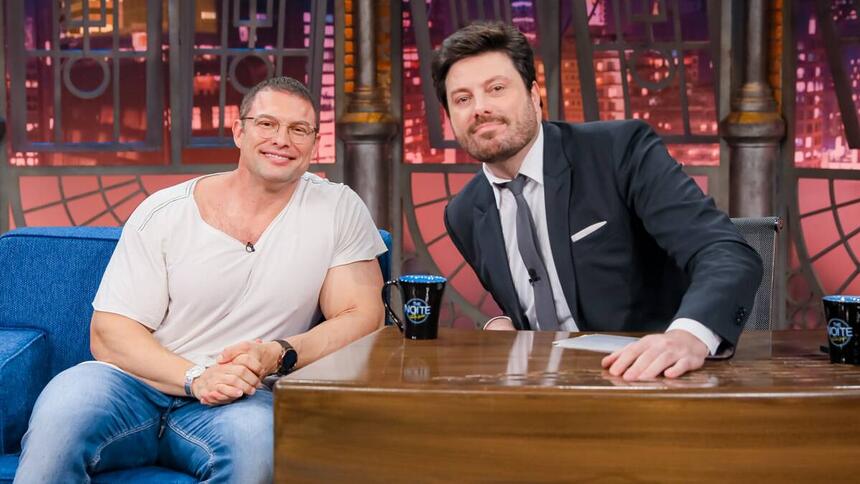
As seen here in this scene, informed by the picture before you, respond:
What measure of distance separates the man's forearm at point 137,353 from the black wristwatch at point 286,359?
0.20 meters

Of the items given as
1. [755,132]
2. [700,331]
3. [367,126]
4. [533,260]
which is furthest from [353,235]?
[755,132]

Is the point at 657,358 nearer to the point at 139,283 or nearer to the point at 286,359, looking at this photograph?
the point at 286,359

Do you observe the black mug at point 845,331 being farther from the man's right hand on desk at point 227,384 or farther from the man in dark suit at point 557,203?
the man's right hand on desk at point 227,384

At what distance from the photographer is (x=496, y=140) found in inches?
82.6

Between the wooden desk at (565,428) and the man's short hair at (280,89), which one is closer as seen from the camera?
the wooden desk at (565,428)

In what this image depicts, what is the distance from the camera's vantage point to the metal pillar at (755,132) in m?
4.38

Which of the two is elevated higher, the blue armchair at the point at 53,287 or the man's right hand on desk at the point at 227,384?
the blue armchair at the point at 53,287

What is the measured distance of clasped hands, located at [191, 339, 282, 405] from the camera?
6.82 feet

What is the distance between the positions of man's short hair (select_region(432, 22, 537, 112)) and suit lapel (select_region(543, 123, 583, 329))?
19 cm

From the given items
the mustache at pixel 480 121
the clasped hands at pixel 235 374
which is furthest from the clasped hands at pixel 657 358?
the clasped hands at pixel 235 374

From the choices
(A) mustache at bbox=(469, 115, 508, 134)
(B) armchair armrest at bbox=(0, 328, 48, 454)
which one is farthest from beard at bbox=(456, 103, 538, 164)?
(B) armchair armrest at bbox=(0, 328, 48, 454)

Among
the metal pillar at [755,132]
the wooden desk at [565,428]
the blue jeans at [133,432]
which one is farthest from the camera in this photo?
the metal pillar at [755,132]

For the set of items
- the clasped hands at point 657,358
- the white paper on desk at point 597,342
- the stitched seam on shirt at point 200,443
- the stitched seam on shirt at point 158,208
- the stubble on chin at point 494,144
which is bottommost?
the stitched seam on shirt at point 200,443

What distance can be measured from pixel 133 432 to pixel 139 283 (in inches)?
14.9
